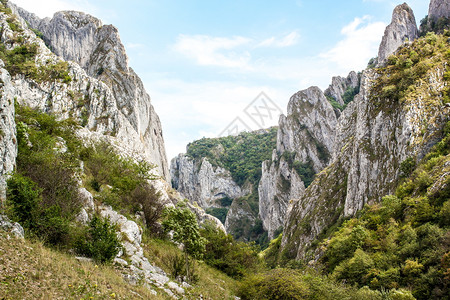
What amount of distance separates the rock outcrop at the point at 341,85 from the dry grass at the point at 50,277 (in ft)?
451

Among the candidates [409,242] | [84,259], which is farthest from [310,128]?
[84,259]

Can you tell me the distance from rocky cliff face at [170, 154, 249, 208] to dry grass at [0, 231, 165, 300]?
518ft

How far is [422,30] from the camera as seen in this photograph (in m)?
104

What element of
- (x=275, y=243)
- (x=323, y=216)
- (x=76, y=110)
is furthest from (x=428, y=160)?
(x=275, y=243)

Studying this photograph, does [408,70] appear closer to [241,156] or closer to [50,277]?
[50,277]

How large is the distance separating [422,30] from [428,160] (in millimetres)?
102527

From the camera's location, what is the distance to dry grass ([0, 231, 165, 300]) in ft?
26.0

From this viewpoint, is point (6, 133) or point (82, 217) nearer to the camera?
point (6, 133)

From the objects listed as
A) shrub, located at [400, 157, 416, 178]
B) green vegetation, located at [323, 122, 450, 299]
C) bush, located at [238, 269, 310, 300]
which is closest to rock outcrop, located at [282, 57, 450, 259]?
shrub, located at [400, 157, 416, 178]

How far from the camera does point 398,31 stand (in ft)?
344

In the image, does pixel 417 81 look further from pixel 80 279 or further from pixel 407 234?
pixel 80 279

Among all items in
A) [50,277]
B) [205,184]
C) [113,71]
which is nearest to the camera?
[50,277]

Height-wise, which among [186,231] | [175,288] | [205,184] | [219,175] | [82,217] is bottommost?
[175,288]

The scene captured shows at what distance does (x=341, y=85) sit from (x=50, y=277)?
147 m
